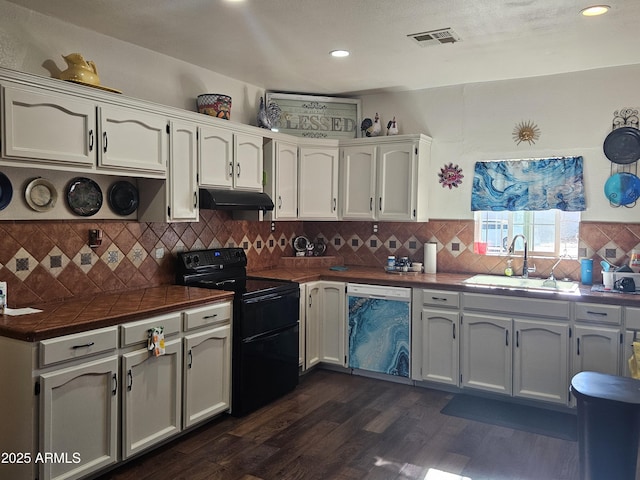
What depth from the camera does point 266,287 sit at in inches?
149

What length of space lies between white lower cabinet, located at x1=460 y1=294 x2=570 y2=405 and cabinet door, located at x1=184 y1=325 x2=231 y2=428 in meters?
1.79

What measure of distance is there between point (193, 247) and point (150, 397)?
1.35 meters

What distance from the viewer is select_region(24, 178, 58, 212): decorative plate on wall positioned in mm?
2857

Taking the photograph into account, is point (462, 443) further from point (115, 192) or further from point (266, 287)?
point (115, 192)

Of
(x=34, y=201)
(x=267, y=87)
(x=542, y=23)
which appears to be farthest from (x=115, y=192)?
(x=542, y=23)

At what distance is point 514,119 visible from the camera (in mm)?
4215

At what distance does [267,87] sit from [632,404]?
11.7 feet

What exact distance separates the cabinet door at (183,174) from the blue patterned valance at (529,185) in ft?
7.73

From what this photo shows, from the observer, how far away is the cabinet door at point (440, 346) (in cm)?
394

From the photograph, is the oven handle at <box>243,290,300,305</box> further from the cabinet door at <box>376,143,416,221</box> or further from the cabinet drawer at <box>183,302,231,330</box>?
the cabinet door at <box>376,143,416,221</box>

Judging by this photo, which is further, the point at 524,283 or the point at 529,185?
the point at 529,185

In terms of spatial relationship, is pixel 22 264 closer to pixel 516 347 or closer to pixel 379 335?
pixel 379 335

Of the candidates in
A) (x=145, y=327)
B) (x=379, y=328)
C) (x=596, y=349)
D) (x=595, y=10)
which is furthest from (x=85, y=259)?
(x=596, y=349)

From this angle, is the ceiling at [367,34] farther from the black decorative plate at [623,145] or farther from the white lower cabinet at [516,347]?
the white lower cabinet at [516,347]
